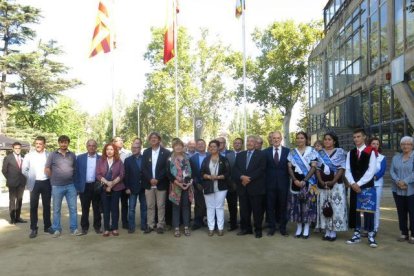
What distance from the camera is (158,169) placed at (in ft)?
24.2

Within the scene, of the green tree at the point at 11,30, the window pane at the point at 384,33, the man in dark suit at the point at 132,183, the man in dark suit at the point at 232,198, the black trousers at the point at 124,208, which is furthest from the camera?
the green tree at the point at 11,30

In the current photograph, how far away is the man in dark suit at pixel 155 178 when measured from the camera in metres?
7.39

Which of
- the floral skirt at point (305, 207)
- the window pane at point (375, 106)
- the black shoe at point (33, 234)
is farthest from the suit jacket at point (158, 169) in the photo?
the window pane at point (375, 106)

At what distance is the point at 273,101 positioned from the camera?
3997 cm

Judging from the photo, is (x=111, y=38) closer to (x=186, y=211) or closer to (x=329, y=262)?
(x=186, y=211)

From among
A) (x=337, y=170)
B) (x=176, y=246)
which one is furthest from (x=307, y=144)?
(x=176, y=246)

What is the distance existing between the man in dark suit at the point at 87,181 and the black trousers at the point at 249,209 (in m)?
2.54

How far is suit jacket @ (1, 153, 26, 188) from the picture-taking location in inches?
348

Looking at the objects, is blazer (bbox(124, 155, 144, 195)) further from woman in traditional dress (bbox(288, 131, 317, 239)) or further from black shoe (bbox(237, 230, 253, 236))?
woman in traditional dress (bbox(288, 131, 317, 239))

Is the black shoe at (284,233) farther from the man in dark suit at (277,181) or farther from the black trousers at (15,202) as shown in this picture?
the black trousers at (15,202)

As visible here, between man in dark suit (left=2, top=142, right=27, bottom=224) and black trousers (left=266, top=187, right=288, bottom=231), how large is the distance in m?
5.17

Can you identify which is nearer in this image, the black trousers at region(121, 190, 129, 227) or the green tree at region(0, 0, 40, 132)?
the black trousers at region(121, 190, 129, 227)

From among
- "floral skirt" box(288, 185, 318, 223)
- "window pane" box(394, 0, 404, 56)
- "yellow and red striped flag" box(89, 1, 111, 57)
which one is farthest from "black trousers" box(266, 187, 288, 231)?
"window pane" box(394, 0, 404, 56)

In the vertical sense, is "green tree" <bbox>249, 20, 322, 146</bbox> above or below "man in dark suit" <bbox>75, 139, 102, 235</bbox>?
above
